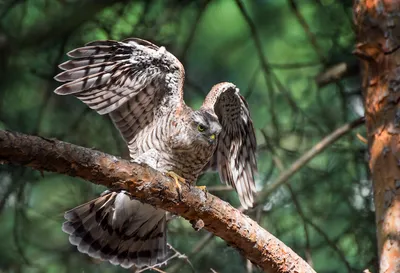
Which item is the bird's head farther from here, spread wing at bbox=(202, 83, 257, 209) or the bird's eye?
spread wing at bbox=(202, 83, 257, 209)

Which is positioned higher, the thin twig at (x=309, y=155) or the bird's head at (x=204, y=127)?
the thin twig at (x=309, y=155)

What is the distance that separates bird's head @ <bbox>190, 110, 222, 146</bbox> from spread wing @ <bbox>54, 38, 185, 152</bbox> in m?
0.20

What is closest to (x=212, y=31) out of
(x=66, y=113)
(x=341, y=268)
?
(x=66, y=113)

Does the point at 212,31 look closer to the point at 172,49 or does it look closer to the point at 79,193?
the point at 172,49

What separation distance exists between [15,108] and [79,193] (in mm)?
675

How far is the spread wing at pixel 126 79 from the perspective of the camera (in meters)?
3.45

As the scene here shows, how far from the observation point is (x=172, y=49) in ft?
14.4

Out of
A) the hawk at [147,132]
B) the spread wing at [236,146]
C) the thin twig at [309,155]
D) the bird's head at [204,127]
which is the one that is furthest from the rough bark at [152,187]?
the thin twig at [309,155]

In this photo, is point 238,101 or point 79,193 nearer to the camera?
point 238,101

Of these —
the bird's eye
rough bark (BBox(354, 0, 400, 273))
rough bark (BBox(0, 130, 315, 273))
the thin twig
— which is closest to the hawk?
the bird's eye

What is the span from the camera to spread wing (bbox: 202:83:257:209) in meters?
3.99

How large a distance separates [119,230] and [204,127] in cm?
83

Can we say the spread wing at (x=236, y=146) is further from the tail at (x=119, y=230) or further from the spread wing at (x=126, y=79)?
the tail at (x=119, y=230)

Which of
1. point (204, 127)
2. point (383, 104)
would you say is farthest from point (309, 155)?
point (204, 127)
